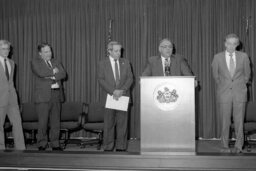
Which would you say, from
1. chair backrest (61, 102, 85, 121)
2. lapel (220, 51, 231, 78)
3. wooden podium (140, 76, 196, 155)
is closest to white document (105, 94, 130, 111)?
wooden podium (140, 76, 196, 155)

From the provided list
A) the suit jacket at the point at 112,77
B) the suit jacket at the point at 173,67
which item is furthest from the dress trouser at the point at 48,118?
the suit jacket at the point at 173,67

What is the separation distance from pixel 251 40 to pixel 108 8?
2962 mm

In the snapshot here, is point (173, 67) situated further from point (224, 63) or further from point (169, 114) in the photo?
point (169, 114)

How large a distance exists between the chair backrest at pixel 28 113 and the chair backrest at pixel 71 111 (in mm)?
562

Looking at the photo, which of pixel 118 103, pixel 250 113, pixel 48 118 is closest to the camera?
pixel 118 103

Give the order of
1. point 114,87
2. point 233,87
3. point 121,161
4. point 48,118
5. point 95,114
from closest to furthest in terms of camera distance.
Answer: point 121,161 < point 233,87 < point 114,87 < point 48,118 < point 95,114

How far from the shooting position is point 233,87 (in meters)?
5.29

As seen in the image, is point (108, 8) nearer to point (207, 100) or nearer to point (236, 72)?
point (207, 100)

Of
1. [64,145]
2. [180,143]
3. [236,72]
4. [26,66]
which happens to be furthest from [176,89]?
[26,66]

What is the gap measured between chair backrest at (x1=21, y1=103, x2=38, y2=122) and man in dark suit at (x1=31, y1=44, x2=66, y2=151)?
1.40 metres

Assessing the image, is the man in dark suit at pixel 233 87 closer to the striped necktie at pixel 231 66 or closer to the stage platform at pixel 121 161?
the striped necktie at pixel 231 66

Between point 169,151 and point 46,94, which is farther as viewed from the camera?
point 46,94

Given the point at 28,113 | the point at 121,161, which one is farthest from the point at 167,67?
the point at 28,113

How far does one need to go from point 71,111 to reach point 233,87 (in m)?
3.20
